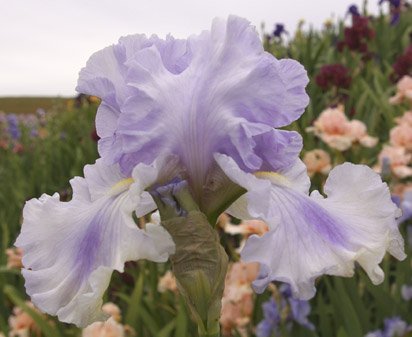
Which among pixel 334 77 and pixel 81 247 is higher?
pixel 81 247

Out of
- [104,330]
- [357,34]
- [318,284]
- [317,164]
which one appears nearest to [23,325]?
[104,330]

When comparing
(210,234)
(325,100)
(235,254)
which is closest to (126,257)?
(210,234)

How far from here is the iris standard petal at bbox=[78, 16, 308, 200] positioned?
35.6 inches

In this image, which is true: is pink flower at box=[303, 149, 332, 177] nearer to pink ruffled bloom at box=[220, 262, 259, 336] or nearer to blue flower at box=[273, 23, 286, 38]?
pink ruffled bloom at box=[220, 262, 259, 336]

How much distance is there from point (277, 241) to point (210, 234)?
9cm

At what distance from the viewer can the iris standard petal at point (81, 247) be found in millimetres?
846

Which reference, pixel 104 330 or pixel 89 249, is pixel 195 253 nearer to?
pixel 89 249

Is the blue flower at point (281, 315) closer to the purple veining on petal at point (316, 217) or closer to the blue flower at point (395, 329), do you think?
the blue flower at point (395, 329)

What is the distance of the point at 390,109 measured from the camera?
467 cm

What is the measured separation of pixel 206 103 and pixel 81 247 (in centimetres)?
28

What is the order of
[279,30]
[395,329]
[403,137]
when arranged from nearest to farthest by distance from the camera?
[395,329], [403,137], [279,30]

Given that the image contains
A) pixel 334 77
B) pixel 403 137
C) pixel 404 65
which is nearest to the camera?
pixel 403 137

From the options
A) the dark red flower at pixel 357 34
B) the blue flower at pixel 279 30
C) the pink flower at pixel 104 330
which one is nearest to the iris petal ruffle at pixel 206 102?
Answer: the pink flower at pixel 104 330

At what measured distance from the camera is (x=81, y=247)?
3.04ft
